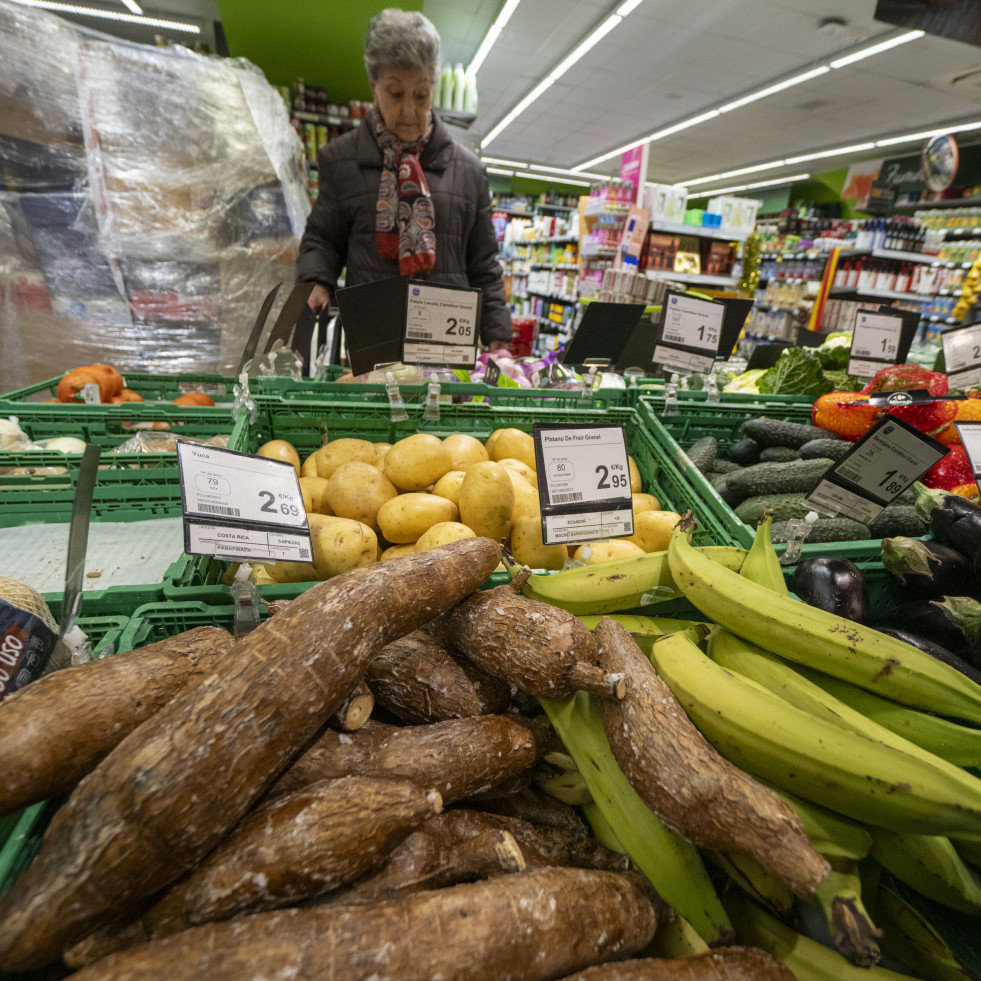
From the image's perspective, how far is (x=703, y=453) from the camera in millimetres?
1940

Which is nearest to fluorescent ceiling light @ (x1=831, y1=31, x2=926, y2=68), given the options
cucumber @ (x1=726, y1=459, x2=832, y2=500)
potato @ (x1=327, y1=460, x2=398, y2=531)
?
cucumber @ (x1=726, y1=459, x2=832, y2=500)

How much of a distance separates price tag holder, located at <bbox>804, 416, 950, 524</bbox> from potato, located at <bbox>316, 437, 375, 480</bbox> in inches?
48.0

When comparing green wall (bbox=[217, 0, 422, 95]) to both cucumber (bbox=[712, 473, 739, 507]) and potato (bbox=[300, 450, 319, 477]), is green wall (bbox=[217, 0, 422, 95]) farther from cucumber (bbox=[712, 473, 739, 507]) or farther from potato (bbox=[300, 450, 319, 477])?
cucumber (bbox=[712, 473, 739, 507])

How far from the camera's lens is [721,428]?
7.29 ft

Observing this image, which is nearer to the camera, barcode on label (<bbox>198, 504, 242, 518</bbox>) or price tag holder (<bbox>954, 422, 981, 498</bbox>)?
barcode on label (<bbox>198, 504, 242, 518</bbox>)

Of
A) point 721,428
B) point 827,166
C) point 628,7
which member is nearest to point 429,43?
point 721,428

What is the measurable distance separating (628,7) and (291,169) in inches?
194

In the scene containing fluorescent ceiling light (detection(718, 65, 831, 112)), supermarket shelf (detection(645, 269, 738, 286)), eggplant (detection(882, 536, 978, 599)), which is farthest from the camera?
fluorescent ceiling light (detection(718, 65, 831, 112))

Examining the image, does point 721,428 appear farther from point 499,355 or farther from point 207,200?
point 207,200

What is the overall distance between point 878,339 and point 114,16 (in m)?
10.8

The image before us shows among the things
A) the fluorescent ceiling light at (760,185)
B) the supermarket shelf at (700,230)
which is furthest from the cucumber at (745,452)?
the fluorescent ceiling light at (760,185)

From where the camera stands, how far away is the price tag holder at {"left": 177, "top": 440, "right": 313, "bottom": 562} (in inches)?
35.3

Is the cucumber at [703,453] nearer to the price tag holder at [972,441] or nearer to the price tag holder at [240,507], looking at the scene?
the price tag holder at [972,441]

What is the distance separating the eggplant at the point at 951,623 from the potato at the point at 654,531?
1.74 ft
